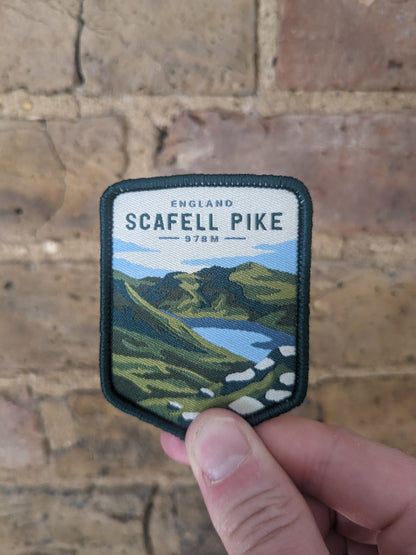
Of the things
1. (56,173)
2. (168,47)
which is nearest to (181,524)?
(56,173)

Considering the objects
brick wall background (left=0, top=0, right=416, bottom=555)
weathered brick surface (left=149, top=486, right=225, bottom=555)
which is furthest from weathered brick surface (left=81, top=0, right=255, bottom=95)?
weathered brick surface (left=149, top=486, right=225, bottom=555)

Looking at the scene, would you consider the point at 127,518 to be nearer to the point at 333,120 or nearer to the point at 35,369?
the point at 35,369

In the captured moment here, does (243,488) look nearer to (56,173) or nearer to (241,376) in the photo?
(241,376)

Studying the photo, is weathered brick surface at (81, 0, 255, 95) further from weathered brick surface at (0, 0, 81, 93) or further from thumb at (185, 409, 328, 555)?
thumb at (185, 409, 328, 555)

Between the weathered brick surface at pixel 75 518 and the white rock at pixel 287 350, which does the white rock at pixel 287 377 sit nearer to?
the white rock at pixel 287 350

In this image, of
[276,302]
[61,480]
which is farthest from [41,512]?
[276,302]

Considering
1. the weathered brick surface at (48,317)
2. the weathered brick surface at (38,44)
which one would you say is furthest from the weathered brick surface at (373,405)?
the weathered brick surface at (38,44)
